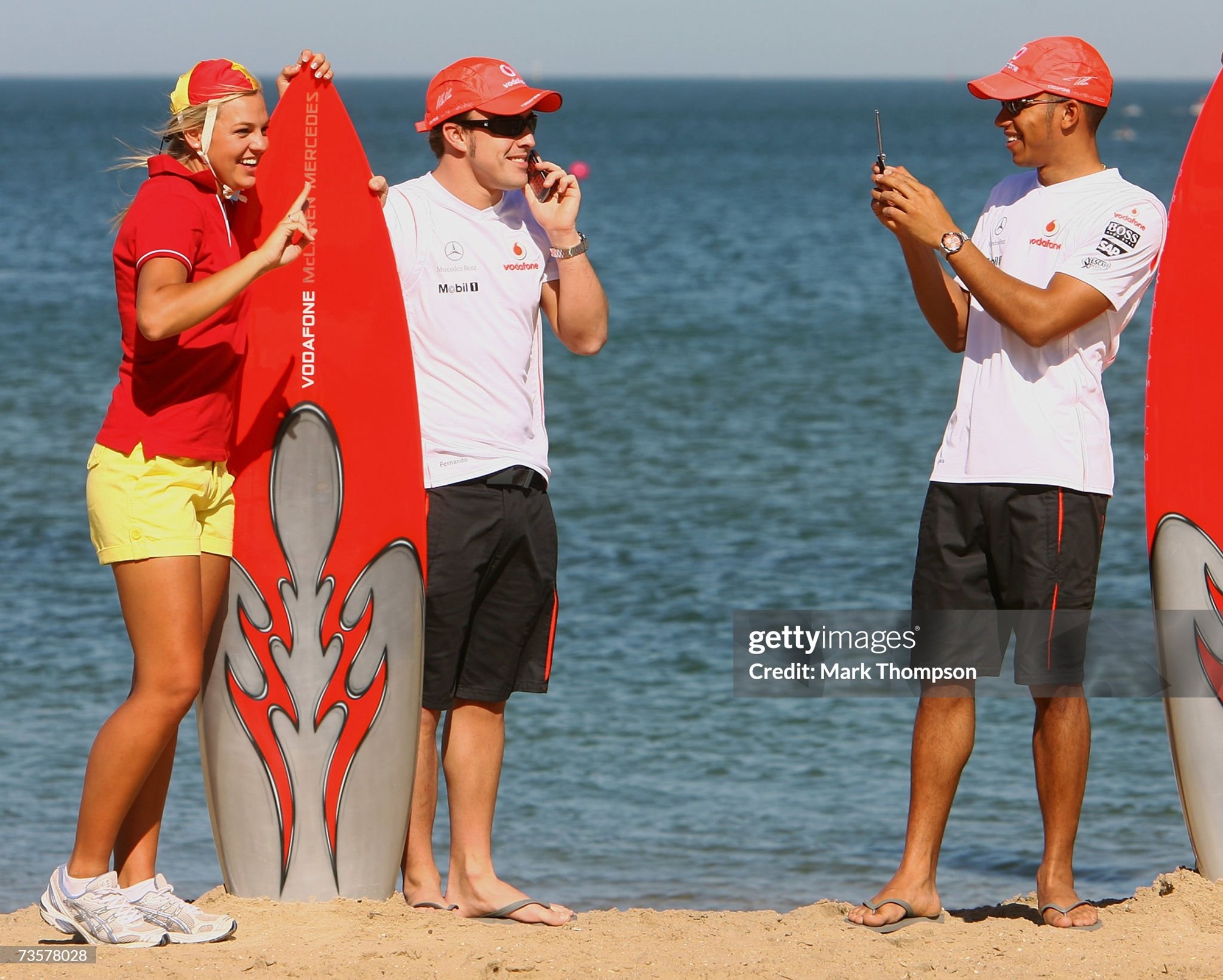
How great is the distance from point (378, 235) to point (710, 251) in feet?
85.2

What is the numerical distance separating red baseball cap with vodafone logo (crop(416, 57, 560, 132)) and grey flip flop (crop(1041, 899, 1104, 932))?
86.4 inches

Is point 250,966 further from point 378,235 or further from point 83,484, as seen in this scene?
point 83,484

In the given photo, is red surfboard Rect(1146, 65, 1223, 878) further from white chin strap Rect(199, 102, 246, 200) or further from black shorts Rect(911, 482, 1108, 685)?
white chin strap Rect(199, 102, 246, 200)

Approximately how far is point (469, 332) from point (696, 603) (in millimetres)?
5379

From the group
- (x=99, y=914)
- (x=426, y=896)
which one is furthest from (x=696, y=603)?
(x=99, y=914)

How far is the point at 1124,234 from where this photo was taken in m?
3.51

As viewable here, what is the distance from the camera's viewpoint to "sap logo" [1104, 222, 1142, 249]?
138 inches

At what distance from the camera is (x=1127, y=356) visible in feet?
56.0

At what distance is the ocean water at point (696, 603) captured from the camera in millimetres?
5863

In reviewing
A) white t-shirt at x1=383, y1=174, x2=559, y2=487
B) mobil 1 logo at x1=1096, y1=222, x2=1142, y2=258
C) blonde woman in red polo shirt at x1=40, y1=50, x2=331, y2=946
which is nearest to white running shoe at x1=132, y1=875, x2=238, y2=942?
blonde woman in red polo shirt at x1=40, y1=50, x2=331, y2=946

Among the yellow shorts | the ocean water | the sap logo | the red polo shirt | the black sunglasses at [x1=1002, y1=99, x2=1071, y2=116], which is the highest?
the black sunglasses at [x1=1002, y1=99, x2=1071, y2=116]

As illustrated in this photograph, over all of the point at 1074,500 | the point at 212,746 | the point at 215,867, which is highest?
the point at 1074,500

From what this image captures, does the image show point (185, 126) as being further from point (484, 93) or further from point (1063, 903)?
point (1063, 903)

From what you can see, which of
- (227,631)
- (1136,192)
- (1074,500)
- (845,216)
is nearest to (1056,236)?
(1136,192)
